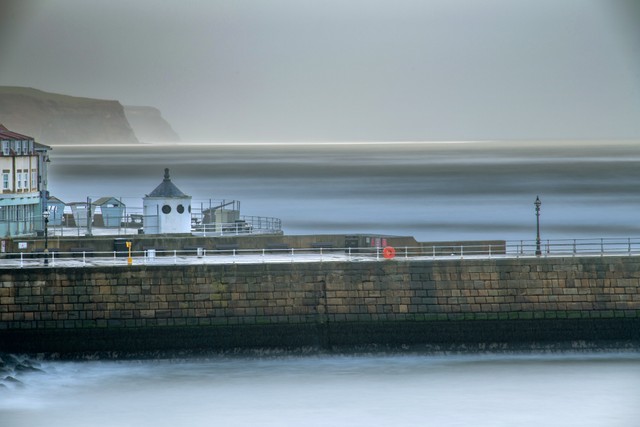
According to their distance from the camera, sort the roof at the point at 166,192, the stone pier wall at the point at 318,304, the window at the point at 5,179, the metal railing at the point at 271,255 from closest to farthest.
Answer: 1. the stone pier wall at the point at 318,304
2. the metal railing at the point at 271,255
3. the roof at the point at 166,192
4. the window at the point at 5,179

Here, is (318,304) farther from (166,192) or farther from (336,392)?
(166,192)

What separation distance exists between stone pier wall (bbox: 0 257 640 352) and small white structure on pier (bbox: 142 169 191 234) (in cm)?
1320

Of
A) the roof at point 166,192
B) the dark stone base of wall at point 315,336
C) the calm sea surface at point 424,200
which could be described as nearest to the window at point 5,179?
the roof at point 166,192

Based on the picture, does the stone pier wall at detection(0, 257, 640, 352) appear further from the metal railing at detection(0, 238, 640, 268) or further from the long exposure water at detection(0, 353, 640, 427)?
the metal railing at detection(0, 238, 640, 268)

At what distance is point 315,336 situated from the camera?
3991 cm

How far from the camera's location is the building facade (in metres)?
53.0

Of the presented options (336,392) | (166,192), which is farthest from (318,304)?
(166,192)

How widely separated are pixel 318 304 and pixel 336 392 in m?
4.09

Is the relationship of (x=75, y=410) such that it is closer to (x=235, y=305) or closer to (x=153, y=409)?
(x=153, y=409)

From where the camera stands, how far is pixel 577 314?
133 feet

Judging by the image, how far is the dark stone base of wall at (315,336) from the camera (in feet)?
127

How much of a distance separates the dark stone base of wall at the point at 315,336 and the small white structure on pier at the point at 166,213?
14.0 meters

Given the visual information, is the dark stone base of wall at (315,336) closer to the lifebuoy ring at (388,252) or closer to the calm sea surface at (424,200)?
the lifebuoy ring at (388,252)

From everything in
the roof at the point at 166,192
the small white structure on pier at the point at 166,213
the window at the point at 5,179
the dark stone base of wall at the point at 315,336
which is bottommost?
the dark stone base of wall at the point at 315,336
